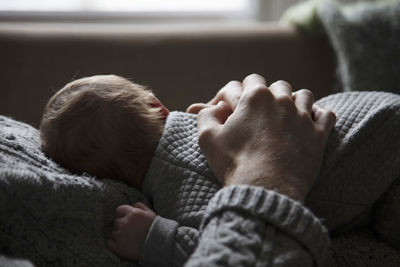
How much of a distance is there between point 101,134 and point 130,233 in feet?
0.69

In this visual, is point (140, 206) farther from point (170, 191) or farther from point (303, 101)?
point (303, 101)

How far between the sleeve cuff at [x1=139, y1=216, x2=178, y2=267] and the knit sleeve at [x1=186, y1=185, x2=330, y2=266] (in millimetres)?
117

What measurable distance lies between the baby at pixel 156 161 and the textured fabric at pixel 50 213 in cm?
3

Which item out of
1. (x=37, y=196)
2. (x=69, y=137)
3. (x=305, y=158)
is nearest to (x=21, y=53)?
(x=69, y=137)

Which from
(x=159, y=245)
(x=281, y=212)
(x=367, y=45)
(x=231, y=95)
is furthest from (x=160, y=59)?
(x=281, y=212)

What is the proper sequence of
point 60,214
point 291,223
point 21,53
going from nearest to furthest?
point 291,223, point 60,214, point 21,53

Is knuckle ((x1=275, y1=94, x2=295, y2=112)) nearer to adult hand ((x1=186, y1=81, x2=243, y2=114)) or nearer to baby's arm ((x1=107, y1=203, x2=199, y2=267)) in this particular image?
adult hand ((x1=186, y1=81, x2=243, y2=114))

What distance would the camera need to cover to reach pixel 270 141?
28.5 inches

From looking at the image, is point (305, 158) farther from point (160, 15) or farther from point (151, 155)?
point (160, 15)

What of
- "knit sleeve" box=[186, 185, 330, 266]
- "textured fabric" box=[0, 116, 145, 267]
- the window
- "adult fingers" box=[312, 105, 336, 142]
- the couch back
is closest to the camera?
"knit sleeve" box=[186, 185, 330, 266]

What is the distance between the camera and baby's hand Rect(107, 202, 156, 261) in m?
0.76

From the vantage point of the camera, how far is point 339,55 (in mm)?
1365

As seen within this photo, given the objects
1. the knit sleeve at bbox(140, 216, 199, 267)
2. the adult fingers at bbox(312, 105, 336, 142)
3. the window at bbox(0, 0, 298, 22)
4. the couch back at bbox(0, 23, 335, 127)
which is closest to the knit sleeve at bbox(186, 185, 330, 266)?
the knit sleeve at bbox(140, 216, 199, 267)

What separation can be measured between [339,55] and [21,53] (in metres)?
0.99
